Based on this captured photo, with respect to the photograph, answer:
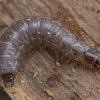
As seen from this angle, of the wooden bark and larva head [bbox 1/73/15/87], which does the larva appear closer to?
larva head [bbox 1/73/15/87]

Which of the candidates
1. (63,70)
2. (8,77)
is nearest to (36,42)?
(63,70)

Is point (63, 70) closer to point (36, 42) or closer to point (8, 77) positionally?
point (36, 42)

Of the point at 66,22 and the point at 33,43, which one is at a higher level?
the point at 66,22

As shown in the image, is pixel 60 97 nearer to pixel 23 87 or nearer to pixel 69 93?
pixel 69 93

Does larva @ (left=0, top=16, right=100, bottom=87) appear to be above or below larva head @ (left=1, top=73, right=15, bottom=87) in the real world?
above

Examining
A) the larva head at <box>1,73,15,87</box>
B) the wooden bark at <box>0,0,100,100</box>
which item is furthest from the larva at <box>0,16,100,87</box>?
the wooden bark at <box>0,0,100,100</box>

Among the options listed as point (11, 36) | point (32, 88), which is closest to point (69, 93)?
point (32, 88)
